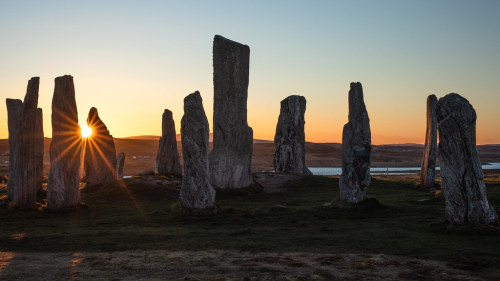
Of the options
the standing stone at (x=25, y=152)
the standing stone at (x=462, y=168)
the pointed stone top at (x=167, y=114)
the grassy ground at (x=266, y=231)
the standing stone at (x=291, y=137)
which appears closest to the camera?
the grassy ground at (x=266, y=231)

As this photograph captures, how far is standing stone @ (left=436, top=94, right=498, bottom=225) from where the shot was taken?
10.9 metres

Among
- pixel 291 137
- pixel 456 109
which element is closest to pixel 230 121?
pixel 291 137

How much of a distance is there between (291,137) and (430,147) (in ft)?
26.2

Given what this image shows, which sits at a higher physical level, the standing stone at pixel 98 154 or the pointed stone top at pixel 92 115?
the pointed stone top at pixel 92 115

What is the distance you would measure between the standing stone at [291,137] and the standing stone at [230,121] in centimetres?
668

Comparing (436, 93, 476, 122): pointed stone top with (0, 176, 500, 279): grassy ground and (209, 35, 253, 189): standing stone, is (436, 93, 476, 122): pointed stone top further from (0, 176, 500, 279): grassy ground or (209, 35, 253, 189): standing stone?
(209, 35, 253, 189): standing stone

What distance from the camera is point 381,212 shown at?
48.6 ft

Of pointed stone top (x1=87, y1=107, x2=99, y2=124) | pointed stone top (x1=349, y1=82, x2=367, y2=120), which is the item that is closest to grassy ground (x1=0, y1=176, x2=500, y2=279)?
pointed stone top (x1=349, y1=82, x2=367, y2=120)

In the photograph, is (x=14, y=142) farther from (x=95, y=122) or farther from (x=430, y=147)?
(x=430, y=147)

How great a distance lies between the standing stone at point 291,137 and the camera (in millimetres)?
28406

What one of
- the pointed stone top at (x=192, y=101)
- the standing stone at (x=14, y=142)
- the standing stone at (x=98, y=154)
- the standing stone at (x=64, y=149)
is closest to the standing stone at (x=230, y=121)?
the standing stone at (x=98, y=154)

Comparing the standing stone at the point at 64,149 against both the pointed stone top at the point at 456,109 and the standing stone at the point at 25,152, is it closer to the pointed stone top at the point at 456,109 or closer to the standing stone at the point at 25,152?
the standing stone at the point at 25,152

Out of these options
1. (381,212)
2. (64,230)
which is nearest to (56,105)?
(64,230)

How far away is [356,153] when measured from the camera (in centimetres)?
1583
